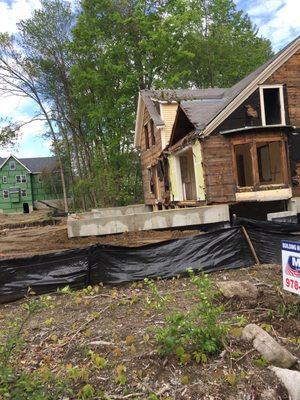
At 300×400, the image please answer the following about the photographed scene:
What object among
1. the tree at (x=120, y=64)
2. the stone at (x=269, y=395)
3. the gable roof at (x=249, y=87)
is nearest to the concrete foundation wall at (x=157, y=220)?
the gable roof at (x=249, y=87)

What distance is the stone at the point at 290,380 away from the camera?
3.91 metres

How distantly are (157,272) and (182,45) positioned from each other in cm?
3249

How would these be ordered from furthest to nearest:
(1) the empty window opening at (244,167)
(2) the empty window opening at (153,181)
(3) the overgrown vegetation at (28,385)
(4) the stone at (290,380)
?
(2) the empty window opening at (153,181) < (1) the empty window opening at (244,167) < (4) the stone at (290,380) < (3) the overgrown vegetation at (28,385)

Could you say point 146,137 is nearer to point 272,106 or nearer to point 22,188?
point 272,106

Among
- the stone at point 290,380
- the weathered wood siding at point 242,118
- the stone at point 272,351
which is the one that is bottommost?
the stone at point 290,380

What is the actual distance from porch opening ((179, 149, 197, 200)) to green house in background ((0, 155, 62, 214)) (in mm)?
43018

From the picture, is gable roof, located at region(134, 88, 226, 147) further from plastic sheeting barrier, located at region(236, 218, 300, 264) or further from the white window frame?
plastic sheeting barrier, located at region(236, 218, 300, 264)

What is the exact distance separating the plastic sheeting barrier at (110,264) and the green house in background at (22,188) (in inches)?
2212

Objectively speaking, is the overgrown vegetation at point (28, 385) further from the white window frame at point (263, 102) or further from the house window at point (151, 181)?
the house window at point (151, 181)

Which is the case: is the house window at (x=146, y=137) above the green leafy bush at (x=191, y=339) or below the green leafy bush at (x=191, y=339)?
above

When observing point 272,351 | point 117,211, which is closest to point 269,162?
point 117,211

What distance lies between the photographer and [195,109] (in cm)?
1941

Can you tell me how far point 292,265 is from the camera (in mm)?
4949

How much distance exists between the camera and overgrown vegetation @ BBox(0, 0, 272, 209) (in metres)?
34.2
